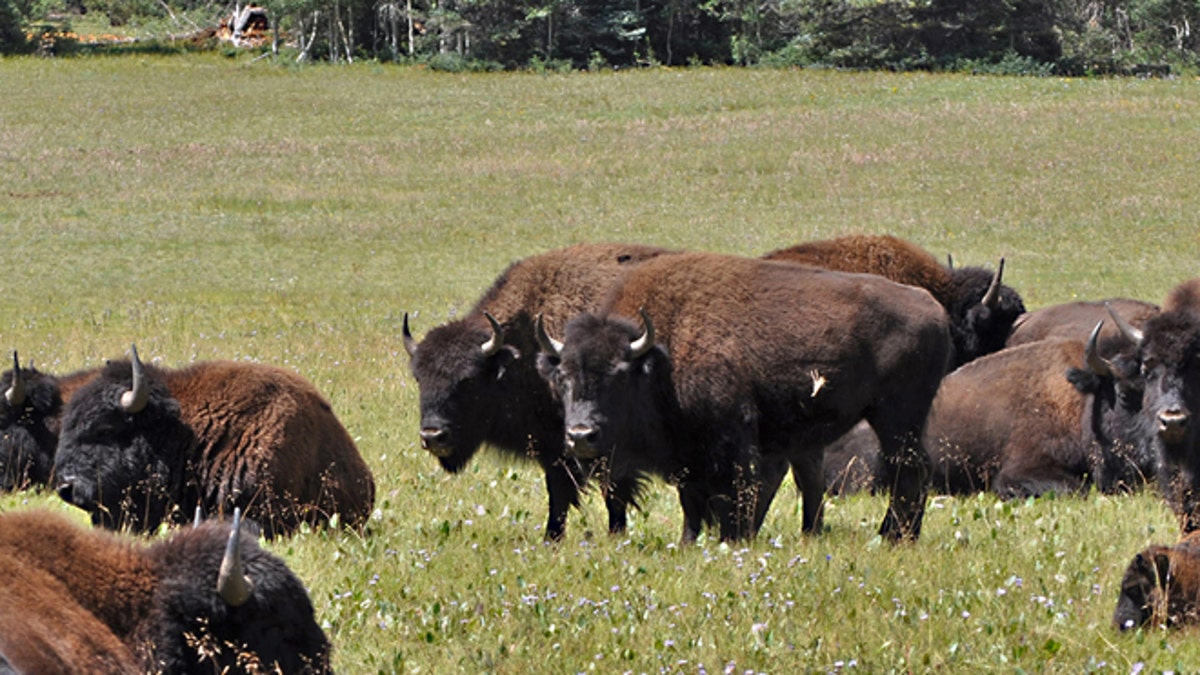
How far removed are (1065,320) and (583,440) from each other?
8.41 meters

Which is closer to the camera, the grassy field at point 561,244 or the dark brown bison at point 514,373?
the grassy field at point 561,244

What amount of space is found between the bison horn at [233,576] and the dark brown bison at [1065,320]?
11.3 m

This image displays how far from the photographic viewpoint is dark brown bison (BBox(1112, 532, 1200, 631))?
22.2ft

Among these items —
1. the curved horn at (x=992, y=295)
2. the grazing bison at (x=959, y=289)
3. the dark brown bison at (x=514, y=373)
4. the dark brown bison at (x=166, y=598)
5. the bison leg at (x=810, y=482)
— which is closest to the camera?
the dark brown bison at (x=166, y=598)

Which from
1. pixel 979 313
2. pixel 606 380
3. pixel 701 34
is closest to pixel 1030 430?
pixel 979 313

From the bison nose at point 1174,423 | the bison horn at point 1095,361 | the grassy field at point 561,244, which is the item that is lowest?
the grassy field at point 561,244

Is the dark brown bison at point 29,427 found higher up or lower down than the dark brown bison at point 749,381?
lower down

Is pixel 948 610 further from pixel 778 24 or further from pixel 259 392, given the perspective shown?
pixel 778 24

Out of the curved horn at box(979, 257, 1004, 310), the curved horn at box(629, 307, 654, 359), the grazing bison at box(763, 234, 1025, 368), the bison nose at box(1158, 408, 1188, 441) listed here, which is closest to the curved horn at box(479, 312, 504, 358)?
the curved horn at box(629, 307, 654, 359)

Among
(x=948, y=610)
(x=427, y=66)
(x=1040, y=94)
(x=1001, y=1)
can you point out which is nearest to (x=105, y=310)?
(x=948, y=610)

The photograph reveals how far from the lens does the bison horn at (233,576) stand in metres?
5.39

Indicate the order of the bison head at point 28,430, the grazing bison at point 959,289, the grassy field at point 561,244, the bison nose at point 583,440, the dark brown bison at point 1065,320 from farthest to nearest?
the dark brown bison at point 1065,320 < the grazing bison at point 959,289 < the bison head at point 28,430 < the bison nose at point 583,440 < the grassy field at point 561,244

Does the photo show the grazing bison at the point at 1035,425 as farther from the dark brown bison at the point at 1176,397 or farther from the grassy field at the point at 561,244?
the dark brown bison at the point at 1176,397

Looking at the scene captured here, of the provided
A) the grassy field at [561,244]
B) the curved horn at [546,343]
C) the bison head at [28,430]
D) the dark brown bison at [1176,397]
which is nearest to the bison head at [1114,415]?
the grassy field at [561,244]
